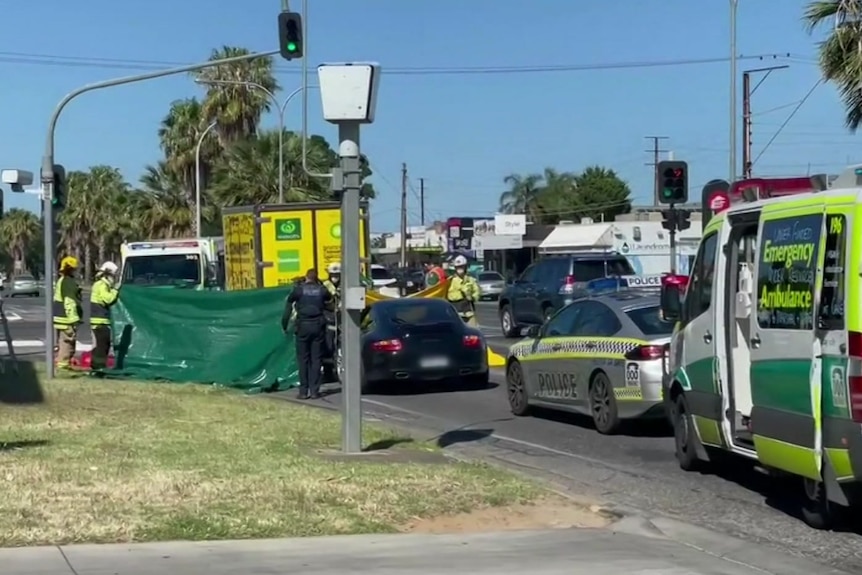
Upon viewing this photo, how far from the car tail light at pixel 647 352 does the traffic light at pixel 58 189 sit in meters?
11.2

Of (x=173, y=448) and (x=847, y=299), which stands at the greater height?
(x=847, y=299)

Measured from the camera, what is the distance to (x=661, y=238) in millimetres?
53844

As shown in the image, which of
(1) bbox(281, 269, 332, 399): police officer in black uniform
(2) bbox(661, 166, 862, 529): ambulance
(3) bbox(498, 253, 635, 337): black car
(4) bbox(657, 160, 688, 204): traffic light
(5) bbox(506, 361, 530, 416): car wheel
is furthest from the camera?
(3) bbox(498, 253, 635, 337): black car

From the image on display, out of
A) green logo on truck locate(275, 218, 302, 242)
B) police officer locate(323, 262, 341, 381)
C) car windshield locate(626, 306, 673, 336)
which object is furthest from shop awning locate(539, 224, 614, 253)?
car windshield locate(626, 306, 673, 336)

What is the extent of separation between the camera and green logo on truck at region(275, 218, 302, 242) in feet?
82.0

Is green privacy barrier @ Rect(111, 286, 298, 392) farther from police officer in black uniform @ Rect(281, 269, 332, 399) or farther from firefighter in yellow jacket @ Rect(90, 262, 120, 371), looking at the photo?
police officer in black uniform @ Rect(281, 269, 332, 399)

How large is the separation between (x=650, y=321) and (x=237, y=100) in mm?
50646

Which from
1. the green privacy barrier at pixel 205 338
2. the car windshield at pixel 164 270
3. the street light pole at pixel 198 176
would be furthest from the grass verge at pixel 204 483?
the street light pole at pixel 198 176

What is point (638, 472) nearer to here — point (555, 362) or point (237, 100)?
point (555, 362)

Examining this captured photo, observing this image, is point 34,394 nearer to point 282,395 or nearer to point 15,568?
point 282,395

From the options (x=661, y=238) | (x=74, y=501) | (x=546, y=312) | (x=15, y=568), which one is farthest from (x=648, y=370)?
(x=661, y=238)

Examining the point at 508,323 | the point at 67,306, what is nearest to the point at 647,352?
the point at 67,306

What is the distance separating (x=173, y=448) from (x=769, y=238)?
5853 mm

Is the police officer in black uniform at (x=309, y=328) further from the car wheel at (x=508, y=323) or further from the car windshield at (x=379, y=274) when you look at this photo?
the car windshield at (x=379, y=274)
